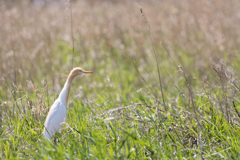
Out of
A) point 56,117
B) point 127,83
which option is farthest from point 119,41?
point 56,117

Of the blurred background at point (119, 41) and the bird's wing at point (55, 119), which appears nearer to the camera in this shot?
the bird's wing at point (55, 119)

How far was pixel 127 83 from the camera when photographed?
516cm

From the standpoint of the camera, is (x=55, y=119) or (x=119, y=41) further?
(x=119, y=41)

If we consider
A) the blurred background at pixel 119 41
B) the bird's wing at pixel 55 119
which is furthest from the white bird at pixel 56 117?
the blurred background at pixel 119 41

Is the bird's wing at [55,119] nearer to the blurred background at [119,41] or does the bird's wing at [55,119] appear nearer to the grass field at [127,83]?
the grass field at [127,83]

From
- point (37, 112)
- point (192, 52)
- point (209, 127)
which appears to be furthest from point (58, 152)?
Answer: point (192, 52)

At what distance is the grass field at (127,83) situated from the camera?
2393 mm

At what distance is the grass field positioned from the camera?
2.39 metres

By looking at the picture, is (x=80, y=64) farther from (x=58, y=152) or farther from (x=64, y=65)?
(x=58, y=152)

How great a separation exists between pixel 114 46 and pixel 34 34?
187cm

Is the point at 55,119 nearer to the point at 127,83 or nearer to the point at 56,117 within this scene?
the point at 56,117

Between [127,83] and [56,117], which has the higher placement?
[56,117]

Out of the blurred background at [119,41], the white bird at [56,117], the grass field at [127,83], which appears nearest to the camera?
the grass field at [127,83]

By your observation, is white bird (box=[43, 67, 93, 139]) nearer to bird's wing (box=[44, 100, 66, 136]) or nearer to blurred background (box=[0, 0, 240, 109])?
bird's wing (box=[44, 100, 66, 136])
